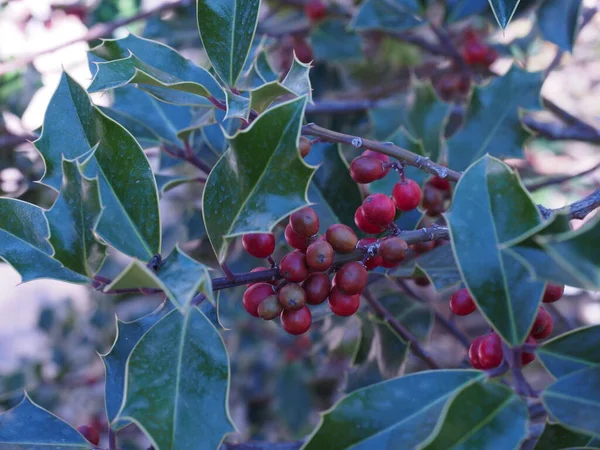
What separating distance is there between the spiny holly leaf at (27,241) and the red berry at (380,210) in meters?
0.36

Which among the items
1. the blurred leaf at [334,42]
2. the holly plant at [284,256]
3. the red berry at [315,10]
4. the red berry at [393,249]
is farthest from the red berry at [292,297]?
the red berry at [315,10]

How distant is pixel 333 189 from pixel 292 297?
339 mm

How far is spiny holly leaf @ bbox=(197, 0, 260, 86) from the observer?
0.76 metres

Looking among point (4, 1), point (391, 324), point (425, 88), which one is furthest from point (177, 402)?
point (4, 1)

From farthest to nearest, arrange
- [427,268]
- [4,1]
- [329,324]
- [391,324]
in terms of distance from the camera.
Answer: [4,1], [329,324], [391,324], [427,268]

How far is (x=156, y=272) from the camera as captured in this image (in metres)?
0.64

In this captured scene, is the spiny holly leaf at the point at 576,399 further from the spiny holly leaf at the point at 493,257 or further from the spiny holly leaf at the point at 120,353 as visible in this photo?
the spiny holly leaf at the point at 120,353

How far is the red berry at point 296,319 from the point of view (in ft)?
2.23

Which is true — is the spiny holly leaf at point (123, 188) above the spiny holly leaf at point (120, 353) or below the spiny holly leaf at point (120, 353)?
above

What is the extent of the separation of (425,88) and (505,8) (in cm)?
62

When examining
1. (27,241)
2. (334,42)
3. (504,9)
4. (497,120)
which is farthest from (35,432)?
(334,42)

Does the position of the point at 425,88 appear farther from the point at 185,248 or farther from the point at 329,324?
the point at 185,248

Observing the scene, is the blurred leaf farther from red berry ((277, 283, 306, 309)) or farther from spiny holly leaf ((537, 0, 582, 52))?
red berry ((277, 283, 306, 309))

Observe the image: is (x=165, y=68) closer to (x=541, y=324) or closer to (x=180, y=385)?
(x=180, y=385)
